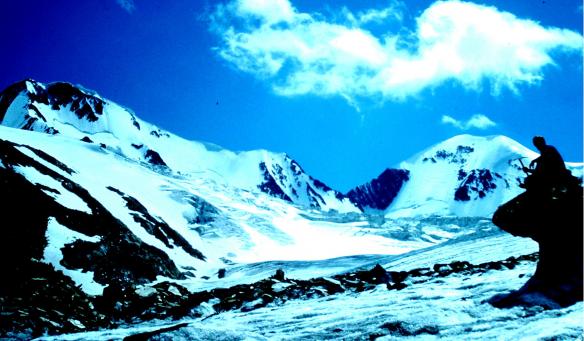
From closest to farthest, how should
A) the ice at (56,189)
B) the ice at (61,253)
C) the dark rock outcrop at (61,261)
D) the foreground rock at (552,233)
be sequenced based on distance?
1. the foreground rock at (552,233)
2. the dark rock outcrop at (61,261)
3. the ice at (61,253)
4. the ice at (56,189)

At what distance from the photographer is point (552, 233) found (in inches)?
539

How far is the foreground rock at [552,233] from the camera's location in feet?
41.2

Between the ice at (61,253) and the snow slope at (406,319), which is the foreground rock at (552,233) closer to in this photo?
the snow slope at (406,319)

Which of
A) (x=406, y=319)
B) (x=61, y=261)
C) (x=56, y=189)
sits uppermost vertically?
(x=56, y=189)

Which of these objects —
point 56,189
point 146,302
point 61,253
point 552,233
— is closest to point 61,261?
point 61,253

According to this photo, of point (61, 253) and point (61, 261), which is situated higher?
point (61, 253)

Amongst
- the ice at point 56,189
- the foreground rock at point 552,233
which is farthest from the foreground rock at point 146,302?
the ice at point 56,189

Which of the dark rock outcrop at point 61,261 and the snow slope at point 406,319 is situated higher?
the dark rock outcrop at point 61,261

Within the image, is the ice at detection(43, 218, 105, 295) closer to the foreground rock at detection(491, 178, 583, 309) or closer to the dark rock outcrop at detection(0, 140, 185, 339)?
the dark rock outcrop at detection(0, 140, 185, 339)

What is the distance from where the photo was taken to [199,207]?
146 meters

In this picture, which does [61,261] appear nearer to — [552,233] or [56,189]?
[56,189]

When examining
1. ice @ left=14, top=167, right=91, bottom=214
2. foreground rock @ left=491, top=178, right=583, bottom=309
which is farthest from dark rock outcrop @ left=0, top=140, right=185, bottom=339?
foreground rock @ left=491, top=178, right=583, bottom=309

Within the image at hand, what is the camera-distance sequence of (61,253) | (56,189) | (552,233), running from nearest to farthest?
(552,233) < (61,253) < (56,189)

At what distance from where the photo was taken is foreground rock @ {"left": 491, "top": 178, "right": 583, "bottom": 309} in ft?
41.2
